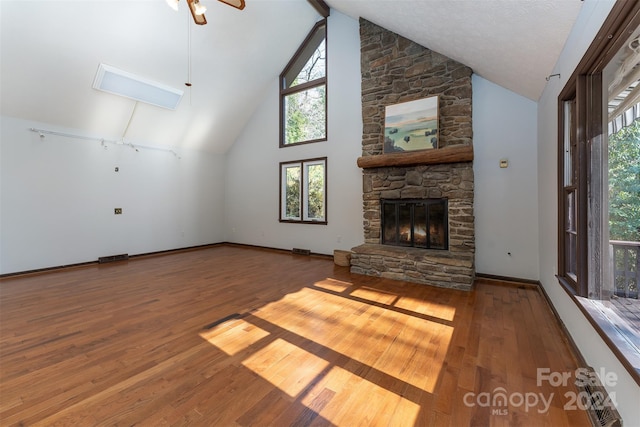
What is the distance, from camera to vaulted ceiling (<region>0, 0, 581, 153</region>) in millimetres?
2730

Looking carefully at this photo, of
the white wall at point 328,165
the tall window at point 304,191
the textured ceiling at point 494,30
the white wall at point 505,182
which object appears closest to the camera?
the textured ceiling at point 494,30

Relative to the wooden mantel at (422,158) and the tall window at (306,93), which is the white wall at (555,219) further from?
the tall window at (306,93)

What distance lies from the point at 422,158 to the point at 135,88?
5.24 metres

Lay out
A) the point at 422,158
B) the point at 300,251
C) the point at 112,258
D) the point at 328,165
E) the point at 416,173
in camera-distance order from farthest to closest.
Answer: the point at 300,251 < the point at 328,165 < the point at 112,258 < the point at 416,173 < the point at 422,158

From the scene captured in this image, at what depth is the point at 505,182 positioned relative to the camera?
397cm

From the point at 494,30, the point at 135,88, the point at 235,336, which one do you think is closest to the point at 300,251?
the point at 235,336

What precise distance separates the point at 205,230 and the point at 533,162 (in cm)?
718

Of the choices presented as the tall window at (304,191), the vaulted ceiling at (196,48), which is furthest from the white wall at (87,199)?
the tall window at (304,191)

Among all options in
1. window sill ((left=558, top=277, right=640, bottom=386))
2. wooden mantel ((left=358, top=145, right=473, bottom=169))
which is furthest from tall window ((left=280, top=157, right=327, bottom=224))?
window sill ((left=558, top=277, right=640, bottom=386))

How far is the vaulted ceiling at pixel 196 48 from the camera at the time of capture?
273 centimetres

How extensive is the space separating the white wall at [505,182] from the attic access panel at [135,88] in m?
5.58

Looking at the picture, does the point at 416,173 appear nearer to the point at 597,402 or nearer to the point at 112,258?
the point at 597,402

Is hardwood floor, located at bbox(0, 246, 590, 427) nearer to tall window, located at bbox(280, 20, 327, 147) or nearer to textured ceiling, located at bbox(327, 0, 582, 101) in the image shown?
textured ceiling, located at bbox(327, 0, 582, 101)

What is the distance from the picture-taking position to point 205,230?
7.30 m
